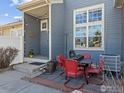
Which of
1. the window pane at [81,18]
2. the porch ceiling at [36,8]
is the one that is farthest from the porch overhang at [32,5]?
the window pane at [81,18]

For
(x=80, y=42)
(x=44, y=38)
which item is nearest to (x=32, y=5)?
(x=44, y=38)

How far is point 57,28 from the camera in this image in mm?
8383

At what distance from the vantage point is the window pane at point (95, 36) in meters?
7.28

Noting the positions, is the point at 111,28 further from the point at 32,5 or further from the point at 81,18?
the point at 32,5

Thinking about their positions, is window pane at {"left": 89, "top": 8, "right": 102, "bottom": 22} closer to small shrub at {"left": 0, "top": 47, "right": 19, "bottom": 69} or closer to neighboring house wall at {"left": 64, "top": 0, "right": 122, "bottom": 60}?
neighboring house wall at {"left": 64, "top": 0, "right": 122, "bottom": 60}

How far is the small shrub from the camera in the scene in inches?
314

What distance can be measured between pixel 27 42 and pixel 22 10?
2.32m

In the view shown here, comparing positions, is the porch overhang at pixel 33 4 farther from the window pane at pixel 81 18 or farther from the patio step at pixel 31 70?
the patio step at pixel 31 70

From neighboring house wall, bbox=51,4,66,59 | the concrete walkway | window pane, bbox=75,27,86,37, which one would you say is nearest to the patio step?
the concrete walkway

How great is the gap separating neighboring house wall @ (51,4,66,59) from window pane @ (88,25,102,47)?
5.86 feet

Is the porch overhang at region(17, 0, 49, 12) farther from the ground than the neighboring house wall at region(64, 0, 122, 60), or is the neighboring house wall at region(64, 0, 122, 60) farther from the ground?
the porch overhang at region(17, 0, 49, 12)

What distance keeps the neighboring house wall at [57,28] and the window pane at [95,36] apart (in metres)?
1.79

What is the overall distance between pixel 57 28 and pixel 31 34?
2995 mm

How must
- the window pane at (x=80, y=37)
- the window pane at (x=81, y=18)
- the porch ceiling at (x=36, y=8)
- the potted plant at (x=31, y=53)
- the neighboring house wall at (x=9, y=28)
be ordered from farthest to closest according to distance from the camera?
the neighboring house wall at (x=9, y=28)
the potted plant at (x=31, y=53)
the porch ceiling at (x=36, y=8)
the window pane at (x=80, y=37)
the window pane at (x=81, y=18)
